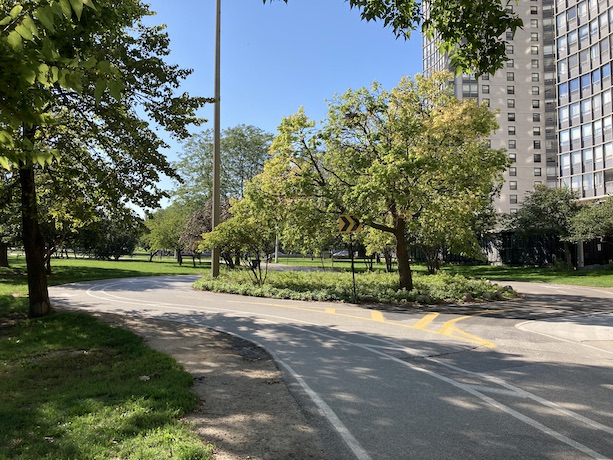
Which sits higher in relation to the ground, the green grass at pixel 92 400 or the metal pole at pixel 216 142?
the metal pole at pixel 216 142

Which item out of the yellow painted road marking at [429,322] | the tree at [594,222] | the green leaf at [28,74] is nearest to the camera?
the green leaf at [28,74]

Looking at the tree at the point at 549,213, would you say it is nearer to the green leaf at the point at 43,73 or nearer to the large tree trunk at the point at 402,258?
the large tree trunk at the point at 402,258

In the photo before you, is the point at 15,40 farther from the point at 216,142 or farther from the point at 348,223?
the point at 216,142

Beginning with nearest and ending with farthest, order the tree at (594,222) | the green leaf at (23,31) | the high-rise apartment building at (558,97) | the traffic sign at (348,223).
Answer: the green leaf at (23,31)
the traffic sign at (348,223)
the tree at (594,222)
the high-rise apartment building at (558,97)

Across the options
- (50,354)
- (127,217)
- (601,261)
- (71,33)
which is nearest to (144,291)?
(127,217)

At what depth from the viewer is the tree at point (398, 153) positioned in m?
15.6

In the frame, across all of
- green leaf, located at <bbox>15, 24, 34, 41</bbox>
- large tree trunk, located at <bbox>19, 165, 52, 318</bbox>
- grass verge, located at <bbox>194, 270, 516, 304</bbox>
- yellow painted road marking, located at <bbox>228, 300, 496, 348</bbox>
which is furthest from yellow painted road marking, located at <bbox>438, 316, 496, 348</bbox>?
large tree trunk, located at <bbox>19, 165, 52, 318</bbox>

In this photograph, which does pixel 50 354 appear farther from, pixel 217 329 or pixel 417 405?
pixel 417 405

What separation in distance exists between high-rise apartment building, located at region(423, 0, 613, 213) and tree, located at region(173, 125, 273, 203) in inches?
984

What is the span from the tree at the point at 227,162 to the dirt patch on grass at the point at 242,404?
4584cm

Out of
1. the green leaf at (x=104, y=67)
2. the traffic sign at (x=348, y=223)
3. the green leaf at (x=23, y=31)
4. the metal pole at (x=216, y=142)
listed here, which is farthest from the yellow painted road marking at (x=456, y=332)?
the metal pole at (x=216, y=142)

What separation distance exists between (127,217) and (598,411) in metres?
11.1

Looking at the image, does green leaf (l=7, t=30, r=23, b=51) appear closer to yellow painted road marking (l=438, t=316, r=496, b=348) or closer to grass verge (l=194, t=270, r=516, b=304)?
yellow painted road marking (l=438, t=316, r=496, b=348)

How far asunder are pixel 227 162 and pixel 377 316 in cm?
4633
